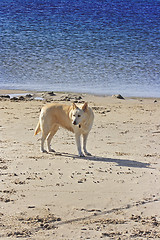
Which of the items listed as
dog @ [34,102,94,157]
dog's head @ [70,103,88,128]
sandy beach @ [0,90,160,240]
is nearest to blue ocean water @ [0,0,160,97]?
Answer: sandy beach @ [0,90,160,240]

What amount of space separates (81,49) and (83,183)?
1786 centimetres

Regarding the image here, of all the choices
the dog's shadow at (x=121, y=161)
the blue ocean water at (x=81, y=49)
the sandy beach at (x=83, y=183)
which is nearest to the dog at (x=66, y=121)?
the dog's shadow at (x=121, y=161)

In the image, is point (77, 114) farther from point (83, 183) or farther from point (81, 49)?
point (81, 49)

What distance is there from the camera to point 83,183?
605 centimetres

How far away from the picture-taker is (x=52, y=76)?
1775 cm

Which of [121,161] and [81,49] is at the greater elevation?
[81,49]

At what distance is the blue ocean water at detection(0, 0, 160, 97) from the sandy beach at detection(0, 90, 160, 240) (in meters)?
5.70

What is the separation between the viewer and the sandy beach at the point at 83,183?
182 inches

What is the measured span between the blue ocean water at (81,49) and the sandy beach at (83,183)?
5697mm

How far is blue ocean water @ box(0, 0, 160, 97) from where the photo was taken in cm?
1656

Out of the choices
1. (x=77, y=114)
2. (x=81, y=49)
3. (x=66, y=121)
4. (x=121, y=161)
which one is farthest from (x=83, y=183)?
(x=81, y=49)

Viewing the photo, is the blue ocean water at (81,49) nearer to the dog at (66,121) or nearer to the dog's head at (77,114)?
the dog at (66,121)

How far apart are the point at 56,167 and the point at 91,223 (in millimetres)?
2196

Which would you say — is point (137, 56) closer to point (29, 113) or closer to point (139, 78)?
point (139, 78)
